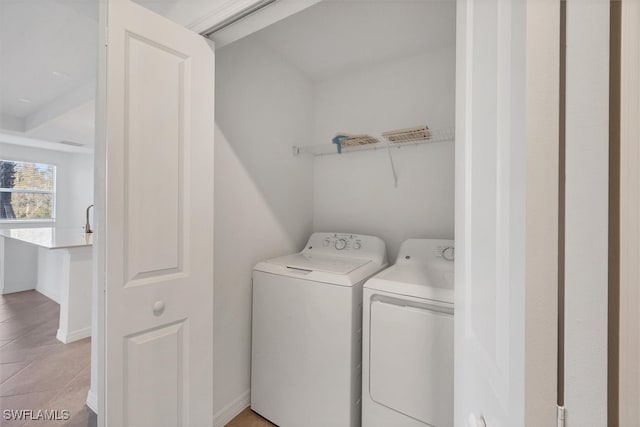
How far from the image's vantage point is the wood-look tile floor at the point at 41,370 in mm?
1777

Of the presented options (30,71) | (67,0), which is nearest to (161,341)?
(67,0)

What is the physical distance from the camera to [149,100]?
1.08 metres

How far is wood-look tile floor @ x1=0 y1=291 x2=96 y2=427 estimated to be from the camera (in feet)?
5.83

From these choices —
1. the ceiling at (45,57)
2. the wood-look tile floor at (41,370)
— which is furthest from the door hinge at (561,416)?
the wood-look tile floor at (41,370)

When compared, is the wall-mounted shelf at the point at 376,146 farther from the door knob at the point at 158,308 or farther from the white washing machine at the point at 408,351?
the door knob at the point at 158,308

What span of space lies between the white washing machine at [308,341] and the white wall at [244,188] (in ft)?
0.36

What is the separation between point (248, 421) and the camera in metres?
1.73

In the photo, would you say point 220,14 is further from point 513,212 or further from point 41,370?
point 41,370

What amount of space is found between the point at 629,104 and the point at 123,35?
139cm

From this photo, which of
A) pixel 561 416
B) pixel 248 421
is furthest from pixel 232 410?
pixel 561 416

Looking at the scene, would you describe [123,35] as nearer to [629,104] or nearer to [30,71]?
[629,104]

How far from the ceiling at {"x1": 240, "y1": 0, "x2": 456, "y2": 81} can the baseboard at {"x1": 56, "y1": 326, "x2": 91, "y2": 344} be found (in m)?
3.12

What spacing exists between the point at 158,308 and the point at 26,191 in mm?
6245

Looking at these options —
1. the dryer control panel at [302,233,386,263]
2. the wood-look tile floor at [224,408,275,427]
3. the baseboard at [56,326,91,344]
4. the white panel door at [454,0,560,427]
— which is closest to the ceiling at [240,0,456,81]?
the white panel door at [454,0,560,427]
